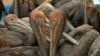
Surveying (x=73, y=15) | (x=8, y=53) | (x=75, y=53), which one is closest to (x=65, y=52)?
(x=75, y=53)

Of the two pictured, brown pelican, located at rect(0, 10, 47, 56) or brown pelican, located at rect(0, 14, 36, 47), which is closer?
brown pelican, located at rect(0, 10, 47, 56)

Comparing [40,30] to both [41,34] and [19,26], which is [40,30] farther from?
[19,26]

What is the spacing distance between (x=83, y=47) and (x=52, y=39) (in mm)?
225

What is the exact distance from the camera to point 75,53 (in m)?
2.20

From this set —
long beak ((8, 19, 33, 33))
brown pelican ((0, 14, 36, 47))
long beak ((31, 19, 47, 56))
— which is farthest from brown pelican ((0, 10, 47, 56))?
long beak ((8, 19, 33, 33))

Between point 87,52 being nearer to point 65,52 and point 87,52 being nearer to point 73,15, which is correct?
point 65,52

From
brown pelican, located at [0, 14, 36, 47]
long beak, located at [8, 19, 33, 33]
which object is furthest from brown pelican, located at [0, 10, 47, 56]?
long beak, located at [8, 19, 33, 33]

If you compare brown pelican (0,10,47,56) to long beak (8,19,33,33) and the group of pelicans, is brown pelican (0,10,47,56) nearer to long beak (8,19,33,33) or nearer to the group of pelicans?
the group of pelicans

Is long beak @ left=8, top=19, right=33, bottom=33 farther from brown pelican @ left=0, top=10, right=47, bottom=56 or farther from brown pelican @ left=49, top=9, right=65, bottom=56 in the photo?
brown pelican @ left=49, top=9, right=65, bottom=56

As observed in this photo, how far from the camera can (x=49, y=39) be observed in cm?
232

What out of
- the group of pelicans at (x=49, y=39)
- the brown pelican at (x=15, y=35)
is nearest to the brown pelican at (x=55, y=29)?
the group of pelicans at (x=49, y=39)

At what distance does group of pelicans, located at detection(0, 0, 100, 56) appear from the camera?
220 cm

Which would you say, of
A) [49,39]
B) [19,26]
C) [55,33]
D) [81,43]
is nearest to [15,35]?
[19,26]

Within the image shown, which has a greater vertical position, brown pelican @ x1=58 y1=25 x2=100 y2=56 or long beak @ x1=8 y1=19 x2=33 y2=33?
long beak @ x1=8 y1=19 x2=33 y2=33
